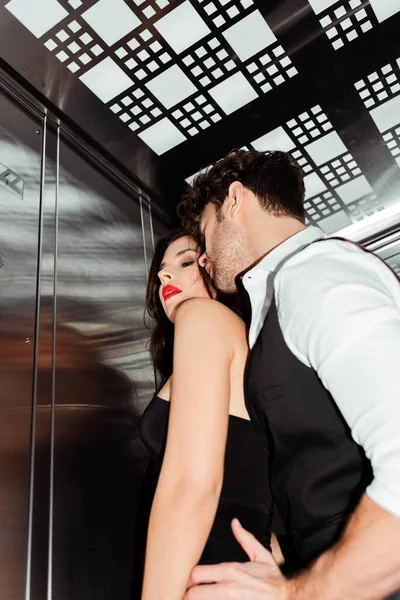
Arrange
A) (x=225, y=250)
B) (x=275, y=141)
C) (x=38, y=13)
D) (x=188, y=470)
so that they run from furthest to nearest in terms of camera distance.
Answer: (x=275, y=141) < (x=38, y=13) < (x=225, y=250) < (x=188, y=470)

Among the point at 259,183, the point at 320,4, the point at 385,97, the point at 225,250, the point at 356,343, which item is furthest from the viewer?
the point at 385,97

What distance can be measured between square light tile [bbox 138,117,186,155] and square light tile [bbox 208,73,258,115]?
21 cm

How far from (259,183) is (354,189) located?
122cm

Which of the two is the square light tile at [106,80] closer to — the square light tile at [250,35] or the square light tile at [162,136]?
the square light tile at [162,136]

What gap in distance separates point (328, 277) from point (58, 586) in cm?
101

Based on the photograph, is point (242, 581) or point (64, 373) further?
point (64, 373)

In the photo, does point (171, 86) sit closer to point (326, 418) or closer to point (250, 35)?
point (250, 35)

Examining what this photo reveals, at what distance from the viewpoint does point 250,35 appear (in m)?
1.86

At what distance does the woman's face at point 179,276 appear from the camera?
185 cm

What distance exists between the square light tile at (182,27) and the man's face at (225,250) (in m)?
0.66

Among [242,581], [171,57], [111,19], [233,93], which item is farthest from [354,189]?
[242,581]

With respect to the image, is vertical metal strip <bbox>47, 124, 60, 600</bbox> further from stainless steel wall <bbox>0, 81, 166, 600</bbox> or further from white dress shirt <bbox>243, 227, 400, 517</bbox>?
white dress shirt <bbox>243, 227, 400, 517</bbox>

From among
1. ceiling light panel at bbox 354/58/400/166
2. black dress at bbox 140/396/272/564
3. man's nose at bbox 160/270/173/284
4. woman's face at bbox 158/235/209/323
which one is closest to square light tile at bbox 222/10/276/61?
ceiling light panel at bbox 354/58/400/166

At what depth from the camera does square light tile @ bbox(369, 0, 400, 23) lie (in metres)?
1.83
